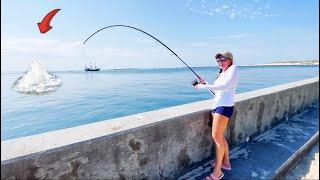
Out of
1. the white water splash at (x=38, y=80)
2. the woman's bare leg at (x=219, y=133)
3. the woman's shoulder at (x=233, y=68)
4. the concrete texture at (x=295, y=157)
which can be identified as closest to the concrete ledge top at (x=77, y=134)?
the woman's bare leg at (x=219, y=133)

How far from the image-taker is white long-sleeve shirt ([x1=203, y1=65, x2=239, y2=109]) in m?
3.03

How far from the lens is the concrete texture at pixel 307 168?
387 cm

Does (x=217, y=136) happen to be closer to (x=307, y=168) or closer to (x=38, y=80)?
(x=307, y=168)

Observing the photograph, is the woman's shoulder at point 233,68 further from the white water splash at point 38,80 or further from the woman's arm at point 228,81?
the white water splash at point 38,80

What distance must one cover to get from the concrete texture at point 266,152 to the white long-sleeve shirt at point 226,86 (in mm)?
1000

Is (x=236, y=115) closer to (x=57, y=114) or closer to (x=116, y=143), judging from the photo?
(x=116, y=143)

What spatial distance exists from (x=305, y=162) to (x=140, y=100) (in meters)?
14.7

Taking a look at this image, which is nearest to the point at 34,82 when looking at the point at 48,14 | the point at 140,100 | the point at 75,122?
the point at 48,14

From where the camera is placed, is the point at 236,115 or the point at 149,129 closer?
the point at 149,129

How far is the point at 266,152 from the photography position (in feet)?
14.0

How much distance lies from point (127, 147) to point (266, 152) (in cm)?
250

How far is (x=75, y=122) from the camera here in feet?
43.2

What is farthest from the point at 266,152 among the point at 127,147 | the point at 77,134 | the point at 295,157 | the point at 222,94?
the point at 77,134

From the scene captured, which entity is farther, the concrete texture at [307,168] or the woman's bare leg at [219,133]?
the concrete texture at [307,168]
